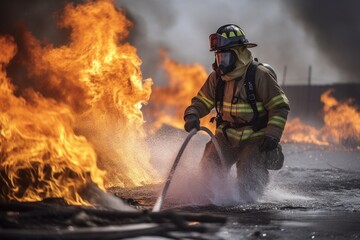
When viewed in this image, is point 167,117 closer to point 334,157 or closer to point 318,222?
point 334,157

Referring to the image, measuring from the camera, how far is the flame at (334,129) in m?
20.5

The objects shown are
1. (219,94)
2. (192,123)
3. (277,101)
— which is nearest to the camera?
(277,101)

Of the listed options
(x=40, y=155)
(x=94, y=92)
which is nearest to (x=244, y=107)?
(x=40, y=155)

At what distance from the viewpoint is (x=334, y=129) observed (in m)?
22.2

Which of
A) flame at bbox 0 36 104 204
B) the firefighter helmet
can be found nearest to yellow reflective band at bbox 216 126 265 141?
the firefighter helmet

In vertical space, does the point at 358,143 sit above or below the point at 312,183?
above

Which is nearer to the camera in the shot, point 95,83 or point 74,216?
point 74,216

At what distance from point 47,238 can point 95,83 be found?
526cm

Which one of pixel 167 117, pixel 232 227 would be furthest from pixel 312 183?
pixel 167 117

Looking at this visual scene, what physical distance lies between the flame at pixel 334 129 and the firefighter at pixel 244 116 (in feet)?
44.6

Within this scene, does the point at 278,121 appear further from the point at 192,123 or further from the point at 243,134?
the point at 192,123

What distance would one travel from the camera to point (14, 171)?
5.86m

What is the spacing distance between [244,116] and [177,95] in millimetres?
9776

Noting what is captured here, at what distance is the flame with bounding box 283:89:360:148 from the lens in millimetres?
20453
